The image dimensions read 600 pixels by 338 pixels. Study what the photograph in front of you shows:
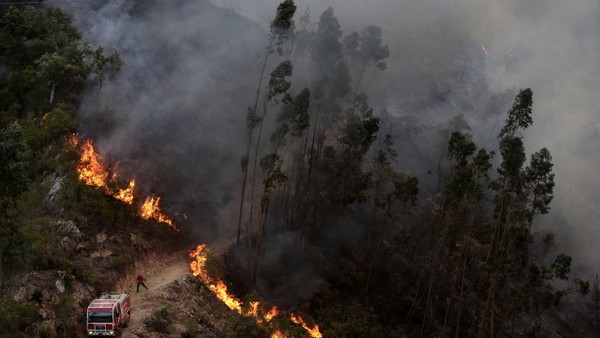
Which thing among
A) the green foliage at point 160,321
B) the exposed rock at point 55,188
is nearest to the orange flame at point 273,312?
the green foliage at point 160,321

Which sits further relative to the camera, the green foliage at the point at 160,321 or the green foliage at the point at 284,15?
the green foliage at the point at 284,15

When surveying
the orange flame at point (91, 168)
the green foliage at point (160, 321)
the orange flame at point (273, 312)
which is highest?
the orange flame at point (91, 168)

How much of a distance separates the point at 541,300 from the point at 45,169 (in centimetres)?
4799

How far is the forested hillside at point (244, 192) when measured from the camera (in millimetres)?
35000

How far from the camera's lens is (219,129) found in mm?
68000

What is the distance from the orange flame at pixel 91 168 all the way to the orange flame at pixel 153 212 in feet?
14.9

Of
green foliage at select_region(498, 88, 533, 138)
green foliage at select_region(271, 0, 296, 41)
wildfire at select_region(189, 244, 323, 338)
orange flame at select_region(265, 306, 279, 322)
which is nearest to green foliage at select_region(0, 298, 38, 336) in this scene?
wildfire at select_region(189, 244, 323, 338)

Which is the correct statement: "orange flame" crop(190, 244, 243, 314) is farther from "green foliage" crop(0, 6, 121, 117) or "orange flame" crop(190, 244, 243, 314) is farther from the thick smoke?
"green foliage" crop(0, 6, 121, 117)

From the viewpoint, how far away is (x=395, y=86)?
301 ft

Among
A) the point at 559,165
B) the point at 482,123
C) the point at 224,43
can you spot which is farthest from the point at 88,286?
the point at 559,165

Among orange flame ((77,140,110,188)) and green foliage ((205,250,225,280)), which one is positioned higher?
orange flame ((77,140,110,188))

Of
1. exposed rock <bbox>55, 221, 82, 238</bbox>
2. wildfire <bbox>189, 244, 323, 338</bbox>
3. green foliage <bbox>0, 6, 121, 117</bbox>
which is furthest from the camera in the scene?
green foliage <bbox>0, 6, 121, 117</bbox>

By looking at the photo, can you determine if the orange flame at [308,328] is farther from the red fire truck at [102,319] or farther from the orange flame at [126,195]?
the orange flame at [126,195]

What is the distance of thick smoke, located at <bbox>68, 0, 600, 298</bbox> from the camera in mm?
57812
